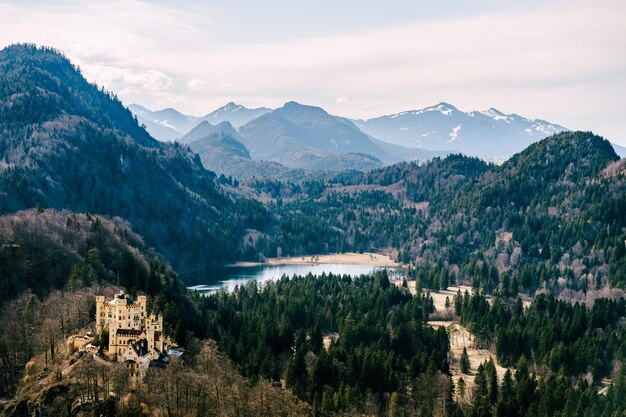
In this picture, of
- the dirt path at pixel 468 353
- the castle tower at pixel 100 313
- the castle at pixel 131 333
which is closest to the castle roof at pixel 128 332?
the castle at pixel 131 333

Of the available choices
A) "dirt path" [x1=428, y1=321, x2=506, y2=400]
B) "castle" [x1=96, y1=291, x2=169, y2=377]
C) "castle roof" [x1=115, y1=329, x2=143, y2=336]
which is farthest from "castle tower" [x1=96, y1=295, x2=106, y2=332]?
"dirt path" [x1=428, y1=321, x2=506, y2=400]

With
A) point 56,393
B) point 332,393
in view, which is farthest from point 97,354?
point 332,393

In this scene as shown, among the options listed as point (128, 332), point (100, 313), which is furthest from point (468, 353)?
point (128, 332)

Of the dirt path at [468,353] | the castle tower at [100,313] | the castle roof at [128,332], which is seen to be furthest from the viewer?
the dirt path at [468,353]

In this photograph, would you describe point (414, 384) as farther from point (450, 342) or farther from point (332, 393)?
point (450, 342)

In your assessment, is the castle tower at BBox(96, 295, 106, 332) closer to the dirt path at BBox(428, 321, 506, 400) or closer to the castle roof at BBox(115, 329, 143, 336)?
the castle roof at BBox(115, 329, 143, 336)

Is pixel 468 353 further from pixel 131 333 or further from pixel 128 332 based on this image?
pixel 128 332

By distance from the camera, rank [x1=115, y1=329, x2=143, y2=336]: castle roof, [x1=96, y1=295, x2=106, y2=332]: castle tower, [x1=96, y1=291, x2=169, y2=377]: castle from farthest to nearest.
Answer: [x1=96, y1=295, x2=106, y2=332]: castle tower, [x1=115, y1=329, x2=143, y2=336]: castle roof, [x1=96, y1=291, x2=169, y2=377]: castle

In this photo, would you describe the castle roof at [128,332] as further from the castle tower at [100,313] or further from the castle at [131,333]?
the castle tower at [100,313]
